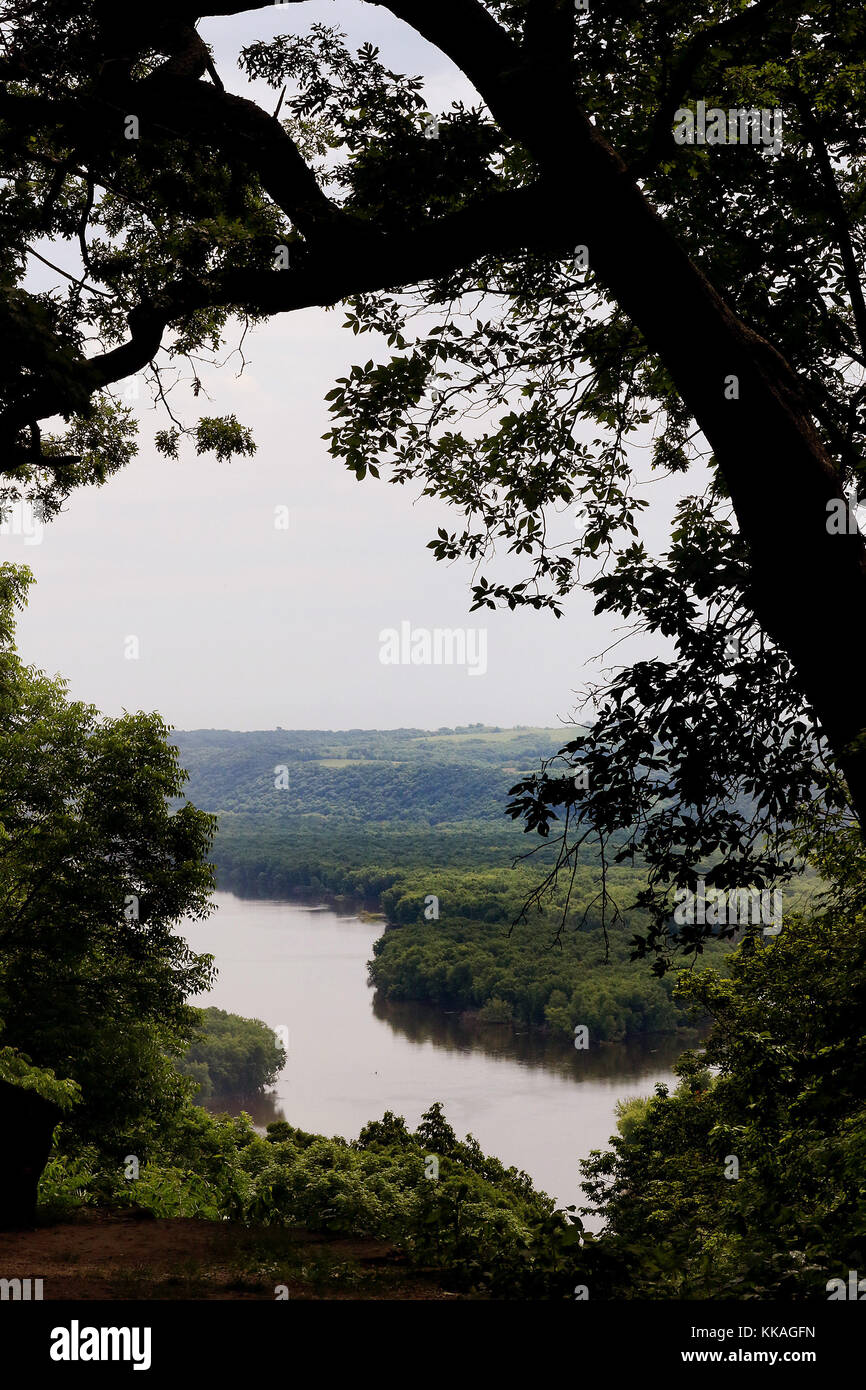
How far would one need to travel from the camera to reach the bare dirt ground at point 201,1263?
4.77m

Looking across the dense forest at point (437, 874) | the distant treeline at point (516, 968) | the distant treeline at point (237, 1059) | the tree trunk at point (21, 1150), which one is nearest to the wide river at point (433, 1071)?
the distant treeline at point (237, 1059)

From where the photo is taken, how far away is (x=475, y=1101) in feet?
160

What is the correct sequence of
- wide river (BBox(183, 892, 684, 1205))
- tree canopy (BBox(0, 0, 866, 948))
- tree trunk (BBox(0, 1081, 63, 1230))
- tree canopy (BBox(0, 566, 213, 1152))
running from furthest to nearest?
wide river (BBox(183, 892, 684, 1205)), tree canopy (BBox(0, 566, 213, 1152)), tree trunk (BBox(0, 1081, 63, 1230)), tree canopy (BBox(0, 0, 866, 948))

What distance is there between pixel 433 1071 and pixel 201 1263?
5267 cm

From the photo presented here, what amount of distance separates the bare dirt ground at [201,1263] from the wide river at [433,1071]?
33.0 meters

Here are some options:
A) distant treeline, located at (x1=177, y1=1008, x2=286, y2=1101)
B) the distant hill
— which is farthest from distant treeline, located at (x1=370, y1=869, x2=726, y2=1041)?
the distant hill

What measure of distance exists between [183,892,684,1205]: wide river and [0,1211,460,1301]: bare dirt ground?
3303cm

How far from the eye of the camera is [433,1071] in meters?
55.1

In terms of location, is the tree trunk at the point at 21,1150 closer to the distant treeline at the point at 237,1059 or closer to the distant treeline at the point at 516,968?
the distant treeline at the point at 516,968

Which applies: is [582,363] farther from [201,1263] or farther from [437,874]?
[437,874]

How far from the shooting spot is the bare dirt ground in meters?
4.77

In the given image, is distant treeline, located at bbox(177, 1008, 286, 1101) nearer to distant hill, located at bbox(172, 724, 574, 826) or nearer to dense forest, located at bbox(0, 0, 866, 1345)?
dense forest, located at bbox(0, 0, 866, 1345)
